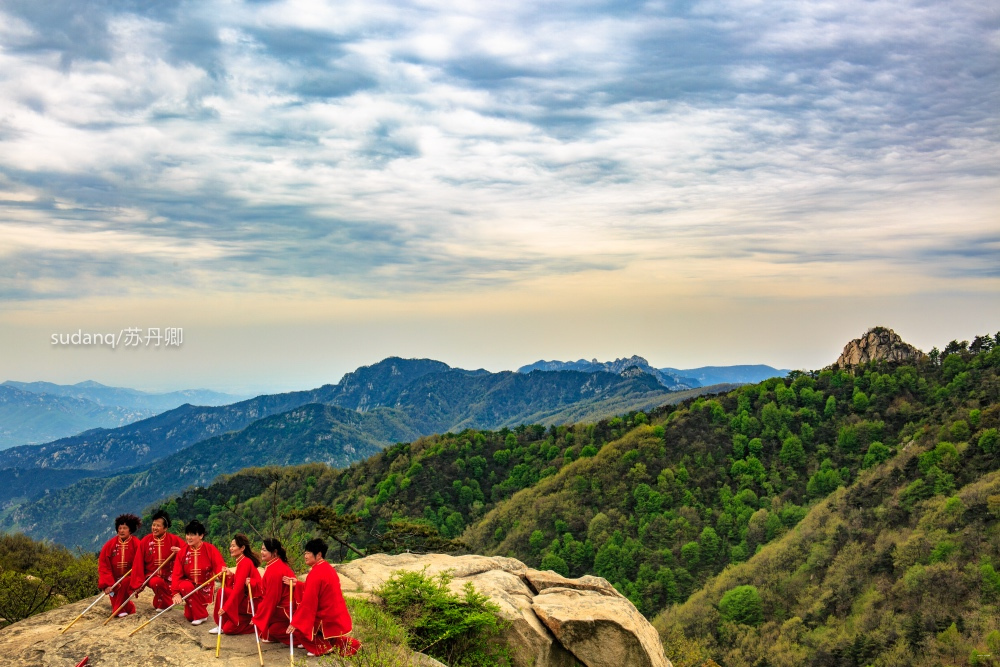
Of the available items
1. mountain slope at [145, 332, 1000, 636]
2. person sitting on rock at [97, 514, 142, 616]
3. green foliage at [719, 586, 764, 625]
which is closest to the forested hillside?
green foliage at [719, 586, 764, 625]

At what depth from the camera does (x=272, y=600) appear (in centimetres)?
1262

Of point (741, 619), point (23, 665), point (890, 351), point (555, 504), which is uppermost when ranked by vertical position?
point (890, 351)

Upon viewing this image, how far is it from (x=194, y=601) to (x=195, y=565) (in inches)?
31.1

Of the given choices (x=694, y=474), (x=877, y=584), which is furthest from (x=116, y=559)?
(x=694, y=474)

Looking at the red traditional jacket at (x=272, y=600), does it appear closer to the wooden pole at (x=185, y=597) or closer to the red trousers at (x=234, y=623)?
the red trousers at (x=234, y=623)

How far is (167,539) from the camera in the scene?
14.6 m

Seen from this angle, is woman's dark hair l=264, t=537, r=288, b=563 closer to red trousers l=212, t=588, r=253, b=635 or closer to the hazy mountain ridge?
red trousers l=212, t=588, r=253, b=635

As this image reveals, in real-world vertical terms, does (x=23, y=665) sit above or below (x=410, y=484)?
above

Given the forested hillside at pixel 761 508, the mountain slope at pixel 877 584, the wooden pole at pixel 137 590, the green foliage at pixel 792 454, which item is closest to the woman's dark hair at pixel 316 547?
the wooden pole at pixel 137 590

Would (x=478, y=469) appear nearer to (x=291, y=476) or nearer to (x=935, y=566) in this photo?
(x=291, y=476)

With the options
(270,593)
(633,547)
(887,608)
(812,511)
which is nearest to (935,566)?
(887,608)

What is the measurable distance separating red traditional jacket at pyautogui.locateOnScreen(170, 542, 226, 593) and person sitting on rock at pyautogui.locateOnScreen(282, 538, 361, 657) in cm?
263

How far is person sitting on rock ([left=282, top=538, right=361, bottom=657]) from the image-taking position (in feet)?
40.5

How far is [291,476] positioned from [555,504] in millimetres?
79481
